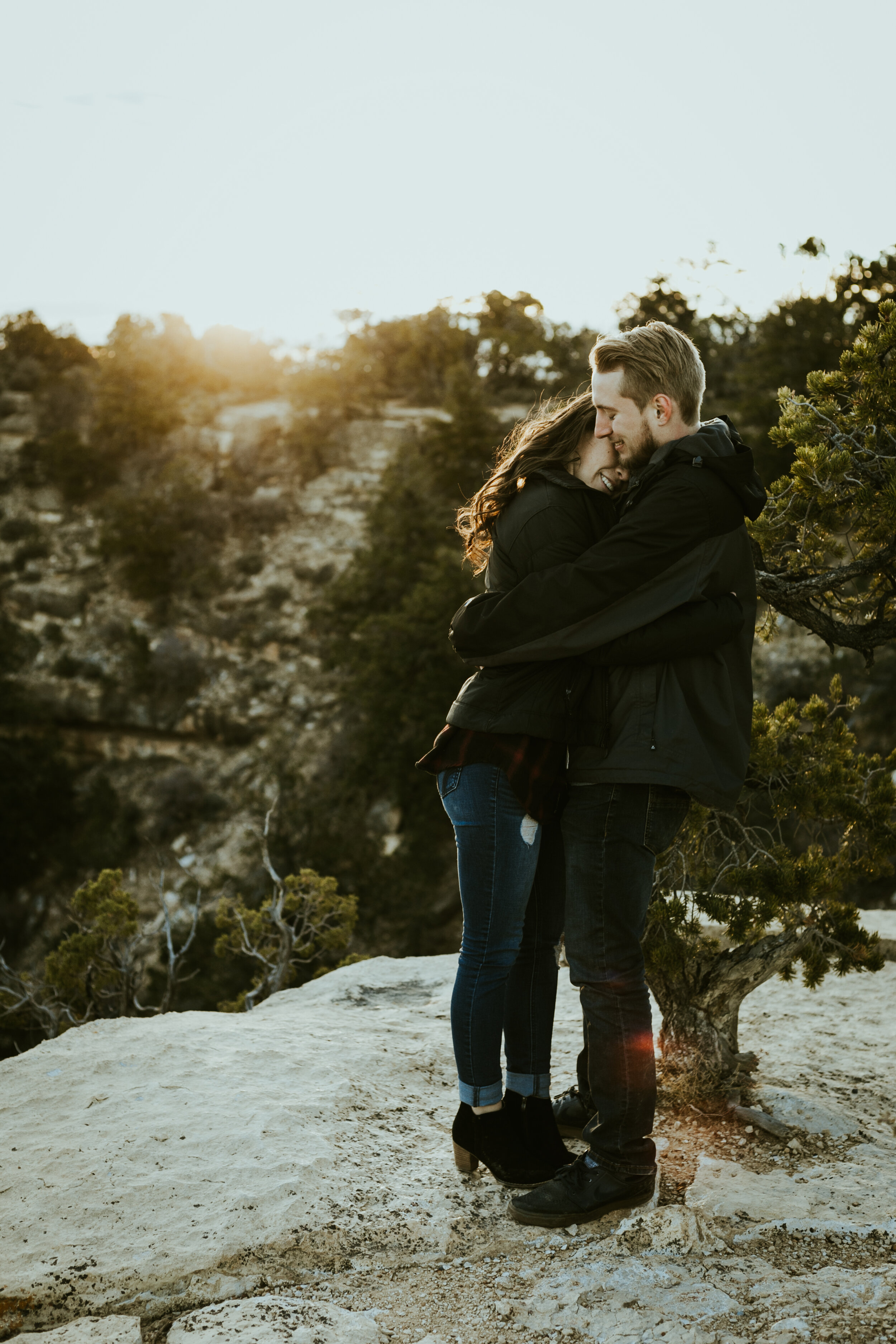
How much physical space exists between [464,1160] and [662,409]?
74.8 inches

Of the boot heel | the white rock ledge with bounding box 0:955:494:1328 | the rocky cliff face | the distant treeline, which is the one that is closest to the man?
the boot heel

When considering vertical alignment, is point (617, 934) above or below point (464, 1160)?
above

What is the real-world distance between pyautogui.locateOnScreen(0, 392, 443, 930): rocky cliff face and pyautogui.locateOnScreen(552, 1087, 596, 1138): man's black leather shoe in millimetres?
12846

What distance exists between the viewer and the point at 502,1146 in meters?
2.30

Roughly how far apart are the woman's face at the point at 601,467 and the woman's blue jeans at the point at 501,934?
28.0 inches

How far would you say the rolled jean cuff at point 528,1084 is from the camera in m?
2.37

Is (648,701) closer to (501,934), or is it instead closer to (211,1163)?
(501,934)

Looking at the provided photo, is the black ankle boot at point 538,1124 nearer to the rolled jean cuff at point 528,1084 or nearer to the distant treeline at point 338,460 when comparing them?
the rolled jean cuff at point 528,1084

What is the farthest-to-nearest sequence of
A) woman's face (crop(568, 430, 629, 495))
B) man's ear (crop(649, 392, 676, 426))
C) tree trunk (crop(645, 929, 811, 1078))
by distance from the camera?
1. tree trunk (crop(645, 929, 811, 1078))
2. woman's face (crop(568, 430, 629, 495))
3. man's ear (crop(649, 392, 676, 426))

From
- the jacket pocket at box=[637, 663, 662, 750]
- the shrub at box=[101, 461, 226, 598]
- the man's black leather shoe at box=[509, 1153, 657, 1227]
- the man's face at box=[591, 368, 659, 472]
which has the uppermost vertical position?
the shrub at box=[101, 461, 226, 598]

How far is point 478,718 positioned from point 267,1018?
2.15m

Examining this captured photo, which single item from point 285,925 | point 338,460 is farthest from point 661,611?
point 338,460

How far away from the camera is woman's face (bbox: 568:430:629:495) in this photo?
2.20m

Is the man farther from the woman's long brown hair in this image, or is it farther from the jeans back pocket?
the jeans back pocket
